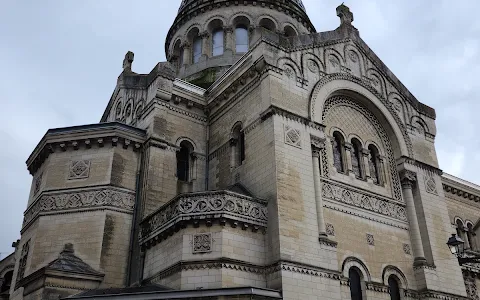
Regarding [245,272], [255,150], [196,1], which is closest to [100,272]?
[245,272]

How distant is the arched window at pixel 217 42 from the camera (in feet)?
105

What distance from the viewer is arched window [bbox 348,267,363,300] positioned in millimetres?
18984

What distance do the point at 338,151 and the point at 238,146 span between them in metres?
4.32

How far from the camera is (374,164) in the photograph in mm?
23281

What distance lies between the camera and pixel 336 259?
1852cm

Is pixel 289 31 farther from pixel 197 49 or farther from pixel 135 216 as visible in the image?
pixel 135 216

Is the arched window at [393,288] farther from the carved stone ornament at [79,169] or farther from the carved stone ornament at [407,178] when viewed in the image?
the carved stone ornament at [79,169]

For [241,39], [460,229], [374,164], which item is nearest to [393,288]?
[374,164]

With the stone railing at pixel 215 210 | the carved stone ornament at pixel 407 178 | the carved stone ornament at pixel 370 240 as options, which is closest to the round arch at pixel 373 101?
the carved stone ornament at pixel 407 178

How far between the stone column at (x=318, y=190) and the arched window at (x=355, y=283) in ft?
6.90

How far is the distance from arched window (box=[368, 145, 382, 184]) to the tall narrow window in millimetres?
13724

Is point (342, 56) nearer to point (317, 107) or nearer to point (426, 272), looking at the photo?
point (317, 107)

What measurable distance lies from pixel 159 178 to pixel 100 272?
4.36 metres

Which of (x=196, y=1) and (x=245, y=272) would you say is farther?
(x=196, y=1)
